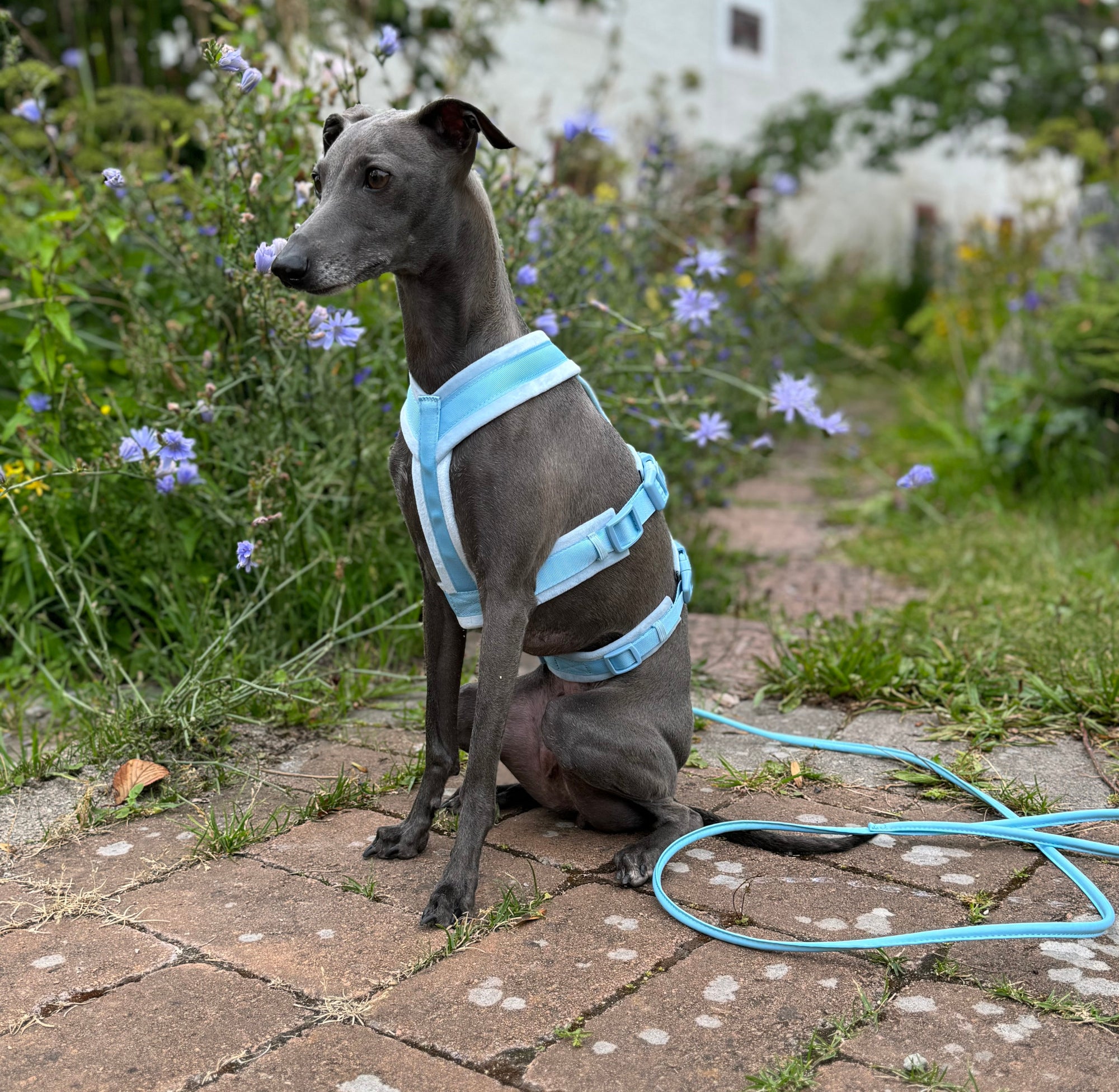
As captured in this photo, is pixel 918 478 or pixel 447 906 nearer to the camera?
pixel 447 906

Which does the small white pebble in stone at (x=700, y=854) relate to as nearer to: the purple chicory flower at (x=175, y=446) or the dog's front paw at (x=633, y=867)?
the dog's front paw at (x=633, y=867)

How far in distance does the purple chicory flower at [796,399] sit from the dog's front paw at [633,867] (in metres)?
1.39

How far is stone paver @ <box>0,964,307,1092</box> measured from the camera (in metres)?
1.70

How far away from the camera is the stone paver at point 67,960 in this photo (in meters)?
1.92

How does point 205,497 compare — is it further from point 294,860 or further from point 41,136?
point 41,136

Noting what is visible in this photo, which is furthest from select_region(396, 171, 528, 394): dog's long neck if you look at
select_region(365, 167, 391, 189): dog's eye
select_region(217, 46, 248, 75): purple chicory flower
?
select_region(217, 46, 248, 75): purple chicory flower

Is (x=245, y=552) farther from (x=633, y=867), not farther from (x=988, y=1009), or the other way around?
(x=988, y=1009)

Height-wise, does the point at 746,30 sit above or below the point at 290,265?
above

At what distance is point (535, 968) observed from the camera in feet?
6.52

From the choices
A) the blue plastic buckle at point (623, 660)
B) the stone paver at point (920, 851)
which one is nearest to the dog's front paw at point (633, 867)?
the stone paver at point (920, 851)

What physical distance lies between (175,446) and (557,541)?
4.04 ft

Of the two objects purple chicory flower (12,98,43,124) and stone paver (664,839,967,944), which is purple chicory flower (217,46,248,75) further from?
stone paver (664,839,967,944)

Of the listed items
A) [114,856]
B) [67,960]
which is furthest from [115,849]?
[67,960]

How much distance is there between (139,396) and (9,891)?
5.85 feet
